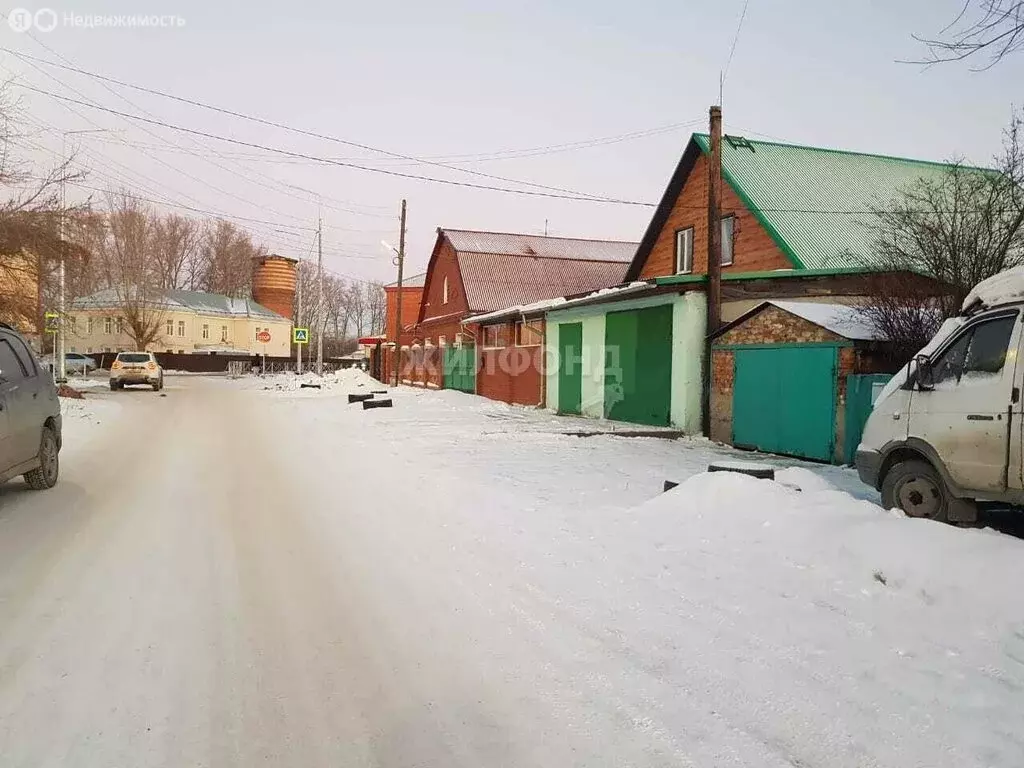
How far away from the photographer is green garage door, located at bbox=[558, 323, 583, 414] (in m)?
19.4

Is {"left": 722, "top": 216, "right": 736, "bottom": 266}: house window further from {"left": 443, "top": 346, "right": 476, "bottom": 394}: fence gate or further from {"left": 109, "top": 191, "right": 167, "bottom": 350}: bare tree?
{"left": 109, "top": 191, "right": 167, "bottom": 350}: bare tree

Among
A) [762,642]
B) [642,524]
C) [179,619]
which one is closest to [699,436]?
[642,524]

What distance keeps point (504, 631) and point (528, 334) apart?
1950 cm

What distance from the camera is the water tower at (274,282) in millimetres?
76250

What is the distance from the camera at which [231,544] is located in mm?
5875

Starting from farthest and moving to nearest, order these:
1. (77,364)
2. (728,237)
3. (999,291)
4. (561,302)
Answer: (77,364) → (728,237) → (561,302) → (999,291)

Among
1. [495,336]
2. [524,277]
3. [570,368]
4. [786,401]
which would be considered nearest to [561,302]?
[570,368]

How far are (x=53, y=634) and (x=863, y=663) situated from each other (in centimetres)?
448

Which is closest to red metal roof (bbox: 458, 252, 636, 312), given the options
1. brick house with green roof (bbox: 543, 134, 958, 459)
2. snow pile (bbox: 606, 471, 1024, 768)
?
brick house with green roof (bbox: 543, 134, 958, 459)

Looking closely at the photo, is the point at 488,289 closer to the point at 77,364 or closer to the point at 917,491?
the point at 917,491

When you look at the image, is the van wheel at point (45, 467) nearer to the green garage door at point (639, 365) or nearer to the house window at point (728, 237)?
the green garage door at point (639, 365)

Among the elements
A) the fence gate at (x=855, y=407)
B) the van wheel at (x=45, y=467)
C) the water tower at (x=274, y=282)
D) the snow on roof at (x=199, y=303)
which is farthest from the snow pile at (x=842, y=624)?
the water tower at (x=274, y=282)

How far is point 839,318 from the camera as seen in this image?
11.3 m

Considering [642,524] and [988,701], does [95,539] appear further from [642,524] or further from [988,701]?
[988,701]
